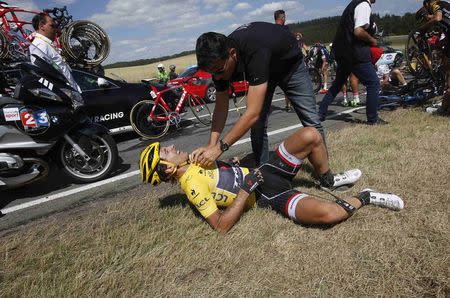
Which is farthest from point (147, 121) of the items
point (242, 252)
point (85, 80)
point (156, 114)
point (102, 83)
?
point (242, 252)

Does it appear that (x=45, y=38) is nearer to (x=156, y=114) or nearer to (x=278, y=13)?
(x=156, y=114)

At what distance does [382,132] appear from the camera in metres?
5.58

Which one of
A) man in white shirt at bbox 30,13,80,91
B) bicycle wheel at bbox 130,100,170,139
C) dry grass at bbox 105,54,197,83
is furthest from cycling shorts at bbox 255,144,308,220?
dry grass at bbox 105,54,197,83

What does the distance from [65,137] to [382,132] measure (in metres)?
4.63

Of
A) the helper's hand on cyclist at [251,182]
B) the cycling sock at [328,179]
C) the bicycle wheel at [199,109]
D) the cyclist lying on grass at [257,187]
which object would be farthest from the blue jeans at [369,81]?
the helper's hand on cyclist at [251,182]

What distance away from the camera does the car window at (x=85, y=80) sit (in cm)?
699

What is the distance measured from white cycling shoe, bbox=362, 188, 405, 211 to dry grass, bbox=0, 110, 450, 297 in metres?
0.06

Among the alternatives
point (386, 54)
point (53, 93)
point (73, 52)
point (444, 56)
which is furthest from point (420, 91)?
point (73, 52)

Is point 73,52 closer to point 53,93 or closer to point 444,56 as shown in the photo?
point 53,93

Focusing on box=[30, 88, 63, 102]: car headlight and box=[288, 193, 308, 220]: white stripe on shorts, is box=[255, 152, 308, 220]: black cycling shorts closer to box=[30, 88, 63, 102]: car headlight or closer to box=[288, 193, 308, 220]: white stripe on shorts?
box=[288, 193, 308, 220]: white stripe on shorts

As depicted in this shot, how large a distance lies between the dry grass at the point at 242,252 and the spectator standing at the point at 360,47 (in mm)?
2236

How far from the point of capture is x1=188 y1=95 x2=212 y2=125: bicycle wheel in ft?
27.7

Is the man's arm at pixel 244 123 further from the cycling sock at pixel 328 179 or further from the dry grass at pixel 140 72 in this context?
the dry grass at pixel 140 72

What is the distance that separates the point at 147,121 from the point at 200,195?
4.96 m
